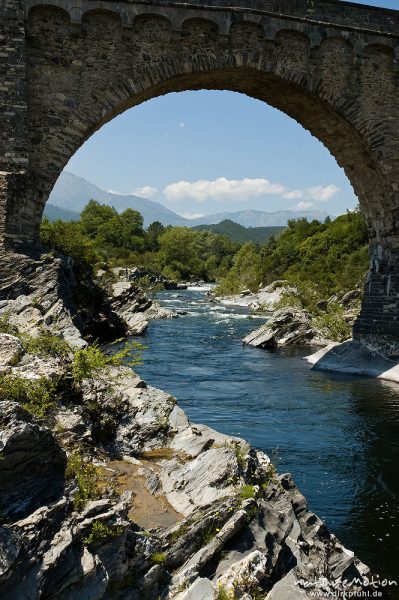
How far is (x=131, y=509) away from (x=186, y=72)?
39.0 ft

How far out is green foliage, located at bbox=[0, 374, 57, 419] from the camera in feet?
19.8

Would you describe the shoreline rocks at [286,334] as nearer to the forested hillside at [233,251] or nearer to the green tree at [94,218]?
the forested hillside at [233,251]

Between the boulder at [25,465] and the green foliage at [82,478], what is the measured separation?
196 mm

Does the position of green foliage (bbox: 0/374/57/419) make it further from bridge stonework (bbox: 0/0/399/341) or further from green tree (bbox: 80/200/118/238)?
green tree (bbox: 80/200/118/238)

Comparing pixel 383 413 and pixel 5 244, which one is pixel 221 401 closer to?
pixel 383 413

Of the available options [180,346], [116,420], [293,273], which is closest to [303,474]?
[116,420]

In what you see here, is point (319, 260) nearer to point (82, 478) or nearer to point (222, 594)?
point (82, 478)

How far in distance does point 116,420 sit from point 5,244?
6588 millimetres

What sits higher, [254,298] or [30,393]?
[30,393]

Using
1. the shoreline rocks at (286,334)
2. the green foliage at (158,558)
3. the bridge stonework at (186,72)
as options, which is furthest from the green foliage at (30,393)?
the shoreline rocks at (286,334)

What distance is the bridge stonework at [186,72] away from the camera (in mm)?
13188

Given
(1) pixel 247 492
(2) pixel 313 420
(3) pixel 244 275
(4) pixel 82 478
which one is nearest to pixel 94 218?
(3) pixel 244 275

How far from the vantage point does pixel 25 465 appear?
4570 mm

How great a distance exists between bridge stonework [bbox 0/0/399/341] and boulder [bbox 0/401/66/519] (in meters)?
9.02
